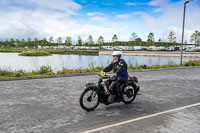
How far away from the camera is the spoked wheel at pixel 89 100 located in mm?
5397

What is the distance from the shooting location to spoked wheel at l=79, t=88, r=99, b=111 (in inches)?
212

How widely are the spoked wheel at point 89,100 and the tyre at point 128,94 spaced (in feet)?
3.64

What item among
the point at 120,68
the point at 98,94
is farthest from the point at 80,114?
the point at 120,68

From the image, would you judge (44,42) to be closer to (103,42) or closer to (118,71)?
(103,42)

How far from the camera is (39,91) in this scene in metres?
8.02

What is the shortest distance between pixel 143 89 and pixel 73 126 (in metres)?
5.15

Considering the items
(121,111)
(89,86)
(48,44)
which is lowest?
(121,111)

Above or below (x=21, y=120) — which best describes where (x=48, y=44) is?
above

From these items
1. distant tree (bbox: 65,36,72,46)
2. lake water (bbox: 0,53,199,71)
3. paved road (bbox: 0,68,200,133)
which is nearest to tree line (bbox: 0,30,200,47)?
distant tree (bbox: 65,36,72,46)

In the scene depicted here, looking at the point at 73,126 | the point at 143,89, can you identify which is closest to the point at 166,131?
the point at 73,126

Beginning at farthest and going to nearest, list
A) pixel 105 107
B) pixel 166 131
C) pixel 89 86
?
1. pixel 105 107
2. pixel 89 86
3. pixel 166 131

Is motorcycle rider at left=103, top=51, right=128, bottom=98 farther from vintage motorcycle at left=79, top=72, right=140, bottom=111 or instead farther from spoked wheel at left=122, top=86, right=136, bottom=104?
spoked wheel at left=122, top=86, right=136, bottom=104

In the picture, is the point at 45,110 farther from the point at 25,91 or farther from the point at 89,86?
the point at 25,91

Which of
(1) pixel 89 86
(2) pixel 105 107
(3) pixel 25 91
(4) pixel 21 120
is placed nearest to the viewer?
(4) pixel 21 120
